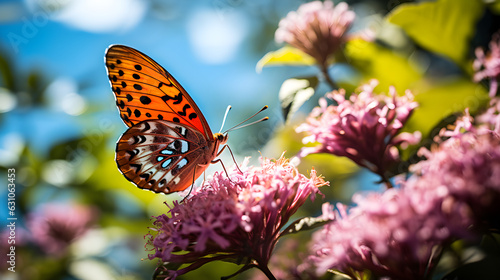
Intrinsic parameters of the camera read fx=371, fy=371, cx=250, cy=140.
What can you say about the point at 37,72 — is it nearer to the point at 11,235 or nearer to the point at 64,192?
the point at 64,192

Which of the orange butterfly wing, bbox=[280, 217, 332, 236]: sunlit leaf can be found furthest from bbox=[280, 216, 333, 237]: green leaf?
the orange butterfly wing

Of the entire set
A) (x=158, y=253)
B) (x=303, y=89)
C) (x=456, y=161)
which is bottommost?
(x=456, y=161)

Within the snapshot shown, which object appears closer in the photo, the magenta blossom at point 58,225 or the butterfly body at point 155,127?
Answer: the butterfly body at point 155,127

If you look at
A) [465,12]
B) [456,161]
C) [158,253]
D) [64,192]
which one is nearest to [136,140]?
[158,253]

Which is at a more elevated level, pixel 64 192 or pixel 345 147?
pixel 64 192

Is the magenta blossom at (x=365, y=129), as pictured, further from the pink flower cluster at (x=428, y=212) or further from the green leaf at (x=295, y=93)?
the pink flower cluster at (x=428, y=212)

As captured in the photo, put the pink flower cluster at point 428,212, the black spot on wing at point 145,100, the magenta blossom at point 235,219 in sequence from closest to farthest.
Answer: the pink flower cluster at point 428,212 < the magenta blossom at point 235,219 < the black spot on wing at point 145,100

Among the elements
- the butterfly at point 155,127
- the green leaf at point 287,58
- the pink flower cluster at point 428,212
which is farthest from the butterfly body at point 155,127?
the pink flower cluster at point 428,212
